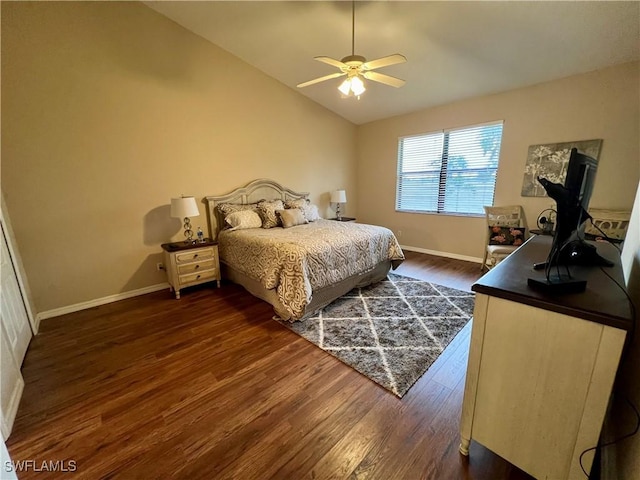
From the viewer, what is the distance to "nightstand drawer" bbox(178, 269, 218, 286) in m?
3.19

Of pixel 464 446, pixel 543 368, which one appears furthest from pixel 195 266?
pixel 543 368

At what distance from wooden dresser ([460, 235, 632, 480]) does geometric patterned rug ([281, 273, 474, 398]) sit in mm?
660

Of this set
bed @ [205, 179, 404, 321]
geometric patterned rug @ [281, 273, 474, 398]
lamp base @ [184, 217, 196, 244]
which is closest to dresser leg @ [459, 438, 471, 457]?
geometric patterned rug @ [281, 273, 474, 398]

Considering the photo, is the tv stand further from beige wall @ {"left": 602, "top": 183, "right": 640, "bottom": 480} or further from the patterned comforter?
the patterned comforter

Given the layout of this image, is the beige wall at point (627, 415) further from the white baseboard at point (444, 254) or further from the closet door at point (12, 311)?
the closet door at point (12, 311)

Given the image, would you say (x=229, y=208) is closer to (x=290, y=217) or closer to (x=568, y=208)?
(x=290, y=217)

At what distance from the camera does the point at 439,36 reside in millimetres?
2809

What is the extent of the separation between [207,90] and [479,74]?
3.55 metres

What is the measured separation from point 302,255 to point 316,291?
1.41 ft

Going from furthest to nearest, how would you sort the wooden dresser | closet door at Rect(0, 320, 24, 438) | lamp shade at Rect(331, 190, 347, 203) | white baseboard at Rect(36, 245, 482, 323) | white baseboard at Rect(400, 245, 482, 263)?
1. lamp shade at Rect(331, 190, 347, 203)
2. white baseboard at Rect(400, 245, 482, 263)
3. white baseboard at Rect(36, 245, 482, 323)
4. closet door at Rect(0, 320, 24, 438)
5. the wooden dresser

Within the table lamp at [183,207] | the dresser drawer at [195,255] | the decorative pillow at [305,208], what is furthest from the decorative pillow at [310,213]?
the table lamp at [183,207]

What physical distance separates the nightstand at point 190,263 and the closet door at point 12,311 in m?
1.20

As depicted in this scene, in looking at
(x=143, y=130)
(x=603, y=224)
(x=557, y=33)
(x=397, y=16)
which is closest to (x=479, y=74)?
(x=557, y=33)

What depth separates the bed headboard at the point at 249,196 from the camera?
377 cm
